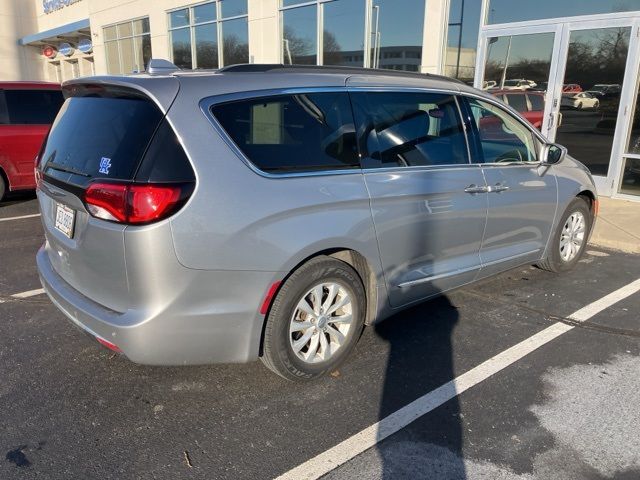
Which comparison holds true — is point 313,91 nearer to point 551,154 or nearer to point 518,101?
point 551,154

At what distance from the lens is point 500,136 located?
4.31 meters

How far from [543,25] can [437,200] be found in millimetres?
6594

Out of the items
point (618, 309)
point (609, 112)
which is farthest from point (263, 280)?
point (609, 112)

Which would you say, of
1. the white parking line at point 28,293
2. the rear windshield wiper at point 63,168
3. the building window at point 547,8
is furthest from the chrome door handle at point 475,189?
the building window at point 547,8

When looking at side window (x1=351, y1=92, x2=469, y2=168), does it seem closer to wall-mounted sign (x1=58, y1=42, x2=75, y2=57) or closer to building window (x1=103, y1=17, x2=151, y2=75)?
building window (x1=103, y1=17, x2=151, y2=75)

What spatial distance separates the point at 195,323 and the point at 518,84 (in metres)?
8.21

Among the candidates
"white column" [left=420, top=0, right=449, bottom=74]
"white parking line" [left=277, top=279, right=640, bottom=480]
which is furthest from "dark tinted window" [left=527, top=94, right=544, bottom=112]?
"white parking line" [left=277, top=279, right=640, bottom=480]

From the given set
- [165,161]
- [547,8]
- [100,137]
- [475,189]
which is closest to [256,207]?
[165,161]

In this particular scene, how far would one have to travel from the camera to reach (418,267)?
11.7 feet

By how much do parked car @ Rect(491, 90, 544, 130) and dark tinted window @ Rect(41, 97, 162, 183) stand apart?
755cm

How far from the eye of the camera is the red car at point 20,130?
782 centimetres

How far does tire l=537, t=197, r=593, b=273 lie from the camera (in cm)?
483

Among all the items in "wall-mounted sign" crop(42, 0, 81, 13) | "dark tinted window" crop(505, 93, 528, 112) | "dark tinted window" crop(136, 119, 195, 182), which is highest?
"wall-mounted sign" crop(42, 0, 81, 13)

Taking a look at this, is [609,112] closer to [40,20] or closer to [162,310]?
[162,310]
